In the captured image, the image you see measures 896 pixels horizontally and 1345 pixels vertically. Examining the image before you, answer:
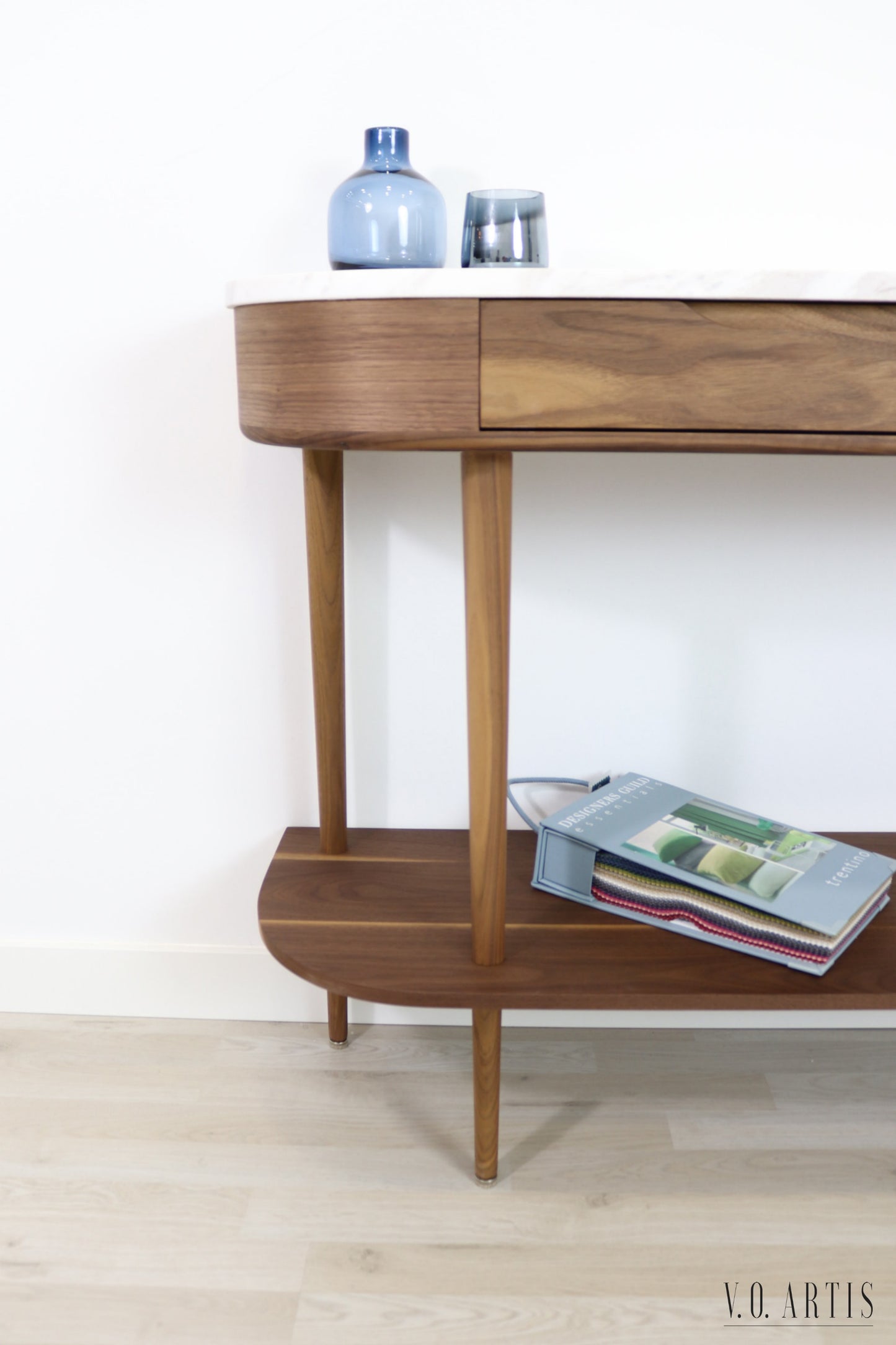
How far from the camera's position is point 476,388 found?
820 millimetres

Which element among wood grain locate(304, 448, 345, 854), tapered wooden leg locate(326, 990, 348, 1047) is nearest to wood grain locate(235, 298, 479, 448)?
wood grain locate(304, 448, 345, 854)

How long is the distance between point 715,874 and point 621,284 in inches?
23.3

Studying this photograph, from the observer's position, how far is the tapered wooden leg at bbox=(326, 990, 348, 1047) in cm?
128

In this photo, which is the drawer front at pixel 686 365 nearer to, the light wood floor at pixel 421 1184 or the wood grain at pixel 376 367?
the wood grain at pixel 376 367

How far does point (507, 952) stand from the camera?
103cm

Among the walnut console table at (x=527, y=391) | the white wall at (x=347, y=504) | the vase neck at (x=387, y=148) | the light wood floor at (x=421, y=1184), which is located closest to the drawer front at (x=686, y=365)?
the walnut console table at (x=527, y=391)

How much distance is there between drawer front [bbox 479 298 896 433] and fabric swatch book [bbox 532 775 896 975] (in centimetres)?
47

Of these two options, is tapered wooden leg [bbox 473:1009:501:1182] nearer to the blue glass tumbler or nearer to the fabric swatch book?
the fabric swatch book

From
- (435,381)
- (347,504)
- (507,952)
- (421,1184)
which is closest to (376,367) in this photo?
(435,381)

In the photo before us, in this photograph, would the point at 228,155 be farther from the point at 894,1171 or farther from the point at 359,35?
the point at 894,1171

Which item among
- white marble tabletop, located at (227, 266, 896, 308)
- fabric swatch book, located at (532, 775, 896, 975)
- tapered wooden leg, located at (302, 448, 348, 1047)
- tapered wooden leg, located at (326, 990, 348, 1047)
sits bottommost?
tapered wooden leg, located at (326, 990, 348, 1047)

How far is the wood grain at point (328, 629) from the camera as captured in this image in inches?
44.1

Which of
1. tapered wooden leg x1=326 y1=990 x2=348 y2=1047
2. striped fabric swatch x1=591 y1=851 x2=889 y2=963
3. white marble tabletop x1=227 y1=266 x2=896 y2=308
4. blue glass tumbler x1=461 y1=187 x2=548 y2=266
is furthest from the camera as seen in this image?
tapered wooden leg x1=326 y1=990 x2=348 y2=1047

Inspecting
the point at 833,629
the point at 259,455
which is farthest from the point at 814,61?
the point at 259,455
